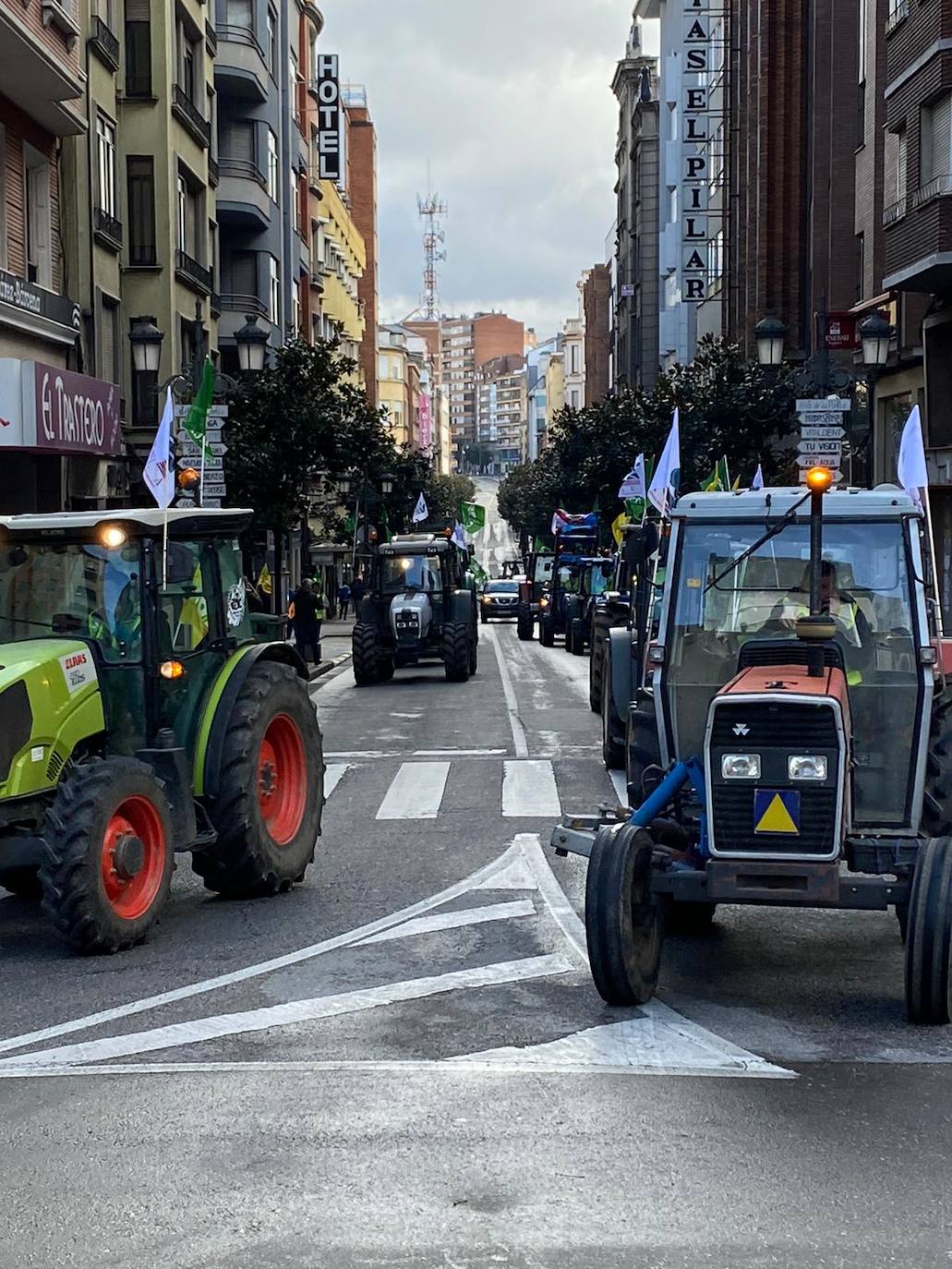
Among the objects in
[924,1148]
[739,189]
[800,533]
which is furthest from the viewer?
[739,189]

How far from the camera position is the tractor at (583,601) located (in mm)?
39938

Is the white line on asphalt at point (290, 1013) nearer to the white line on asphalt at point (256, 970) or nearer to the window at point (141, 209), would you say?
the white line on asphalt at point (256, 970)

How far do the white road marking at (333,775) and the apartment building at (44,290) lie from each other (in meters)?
7.18

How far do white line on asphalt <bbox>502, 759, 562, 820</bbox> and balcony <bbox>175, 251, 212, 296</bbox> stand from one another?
74.3 feet

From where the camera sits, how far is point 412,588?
3186 cm

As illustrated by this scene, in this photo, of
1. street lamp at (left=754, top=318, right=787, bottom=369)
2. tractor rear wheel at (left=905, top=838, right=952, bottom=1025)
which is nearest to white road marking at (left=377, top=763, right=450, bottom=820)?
tractor rear wheel at (left=905, top=838, right=952, bottom=1025)

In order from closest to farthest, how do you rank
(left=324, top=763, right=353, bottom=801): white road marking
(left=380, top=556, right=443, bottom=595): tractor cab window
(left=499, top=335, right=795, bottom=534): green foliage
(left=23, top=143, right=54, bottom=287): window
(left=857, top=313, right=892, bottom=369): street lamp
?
(left=324, top=763, right=353, bottom=801): white road marking → (left=857, top=313, right=892, bottom=369): street lamp → (left=23, top=143, right=54, bottom=287): window → (left=380, top=556, right=443, bottom=595): tractor cab window → (left=499, top=335, right=795, bottom=534): green foliage

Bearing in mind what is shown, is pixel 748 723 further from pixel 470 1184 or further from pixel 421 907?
pixel 421 907

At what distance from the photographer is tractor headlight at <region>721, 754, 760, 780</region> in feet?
25.6

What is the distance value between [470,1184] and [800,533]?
4.74 m

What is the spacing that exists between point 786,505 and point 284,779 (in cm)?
391

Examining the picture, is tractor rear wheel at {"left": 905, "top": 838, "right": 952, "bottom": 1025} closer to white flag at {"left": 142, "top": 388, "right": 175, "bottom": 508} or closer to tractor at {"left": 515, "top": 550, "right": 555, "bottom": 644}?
white flag at {"left": 142, "top": 388, "right": 175, "bottom": 508}

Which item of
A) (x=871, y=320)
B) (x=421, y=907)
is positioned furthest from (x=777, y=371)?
(x=421, y=907)

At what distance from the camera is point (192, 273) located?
129 ft
